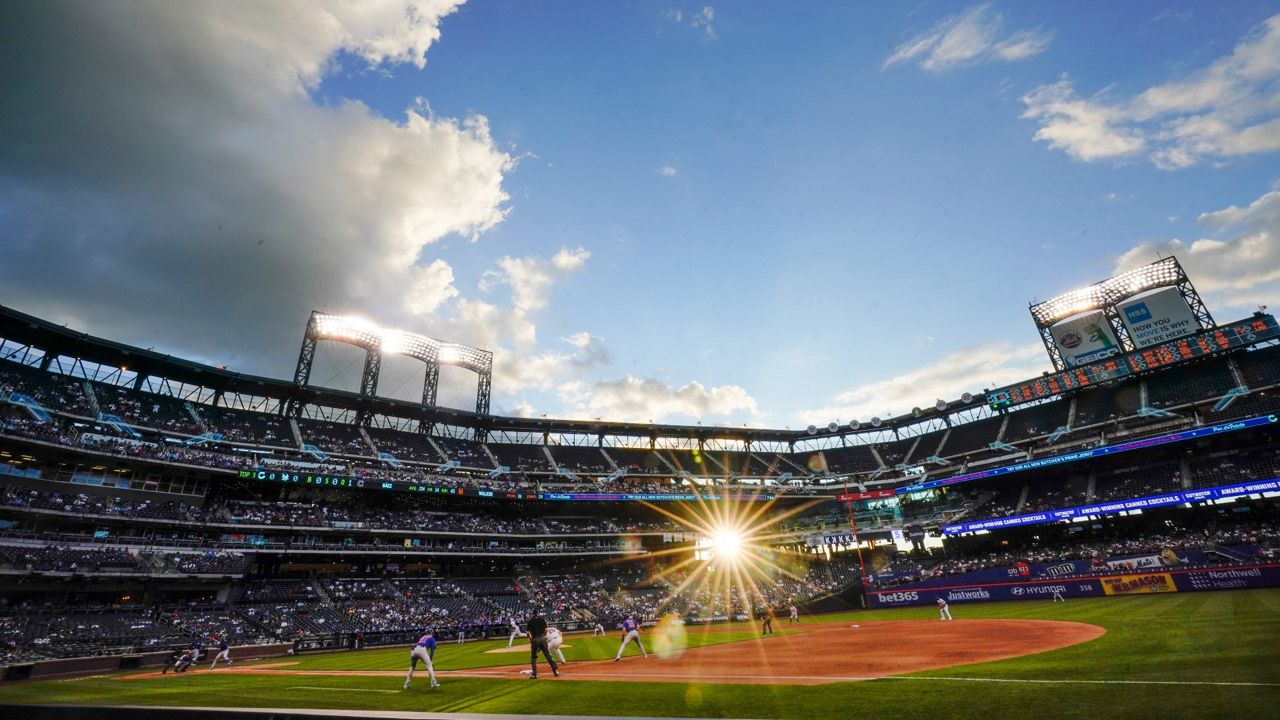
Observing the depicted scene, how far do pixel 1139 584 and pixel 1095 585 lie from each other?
92.7 inches

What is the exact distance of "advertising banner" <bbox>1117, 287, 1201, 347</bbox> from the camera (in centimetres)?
5472

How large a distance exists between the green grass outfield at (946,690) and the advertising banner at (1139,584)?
59.8 feet

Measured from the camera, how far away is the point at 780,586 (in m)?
59.2

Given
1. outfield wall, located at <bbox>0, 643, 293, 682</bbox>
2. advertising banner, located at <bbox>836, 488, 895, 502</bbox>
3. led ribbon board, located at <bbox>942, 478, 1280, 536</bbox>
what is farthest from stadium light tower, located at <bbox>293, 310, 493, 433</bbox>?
led ribbon board, located at <bbox>942, 478, 1280, 536</bbox>

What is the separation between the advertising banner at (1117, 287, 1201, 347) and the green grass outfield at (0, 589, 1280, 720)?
152 feet

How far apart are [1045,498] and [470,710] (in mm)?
→ 59830

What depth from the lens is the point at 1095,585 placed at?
38.2 meters

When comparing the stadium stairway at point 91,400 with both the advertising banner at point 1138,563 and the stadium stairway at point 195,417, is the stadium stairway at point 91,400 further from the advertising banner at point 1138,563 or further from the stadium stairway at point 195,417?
the advertising banner at point 1138,563

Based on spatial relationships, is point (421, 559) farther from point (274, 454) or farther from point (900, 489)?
point (900, 489)

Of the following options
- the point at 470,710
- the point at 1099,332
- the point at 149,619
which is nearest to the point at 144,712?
the point at 470,710

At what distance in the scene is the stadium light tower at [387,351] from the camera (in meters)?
57.1

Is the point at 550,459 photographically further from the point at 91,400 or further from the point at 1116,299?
the point at 1116,299

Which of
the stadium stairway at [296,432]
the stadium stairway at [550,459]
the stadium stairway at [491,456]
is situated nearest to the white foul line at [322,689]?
the stadium stairway at [296,432]

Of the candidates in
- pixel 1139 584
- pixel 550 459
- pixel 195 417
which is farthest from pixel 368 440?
pixel 1139 584
